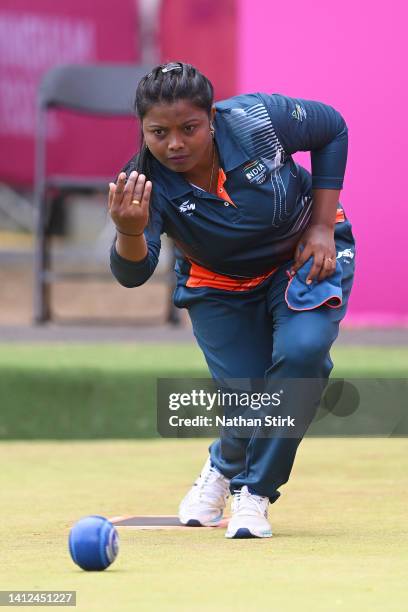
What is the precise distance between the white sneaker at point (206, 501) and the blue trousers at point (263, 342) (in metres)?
0.04

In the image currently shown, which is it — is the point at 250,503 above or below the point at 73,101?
above

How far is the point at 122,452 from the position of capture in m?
5.64

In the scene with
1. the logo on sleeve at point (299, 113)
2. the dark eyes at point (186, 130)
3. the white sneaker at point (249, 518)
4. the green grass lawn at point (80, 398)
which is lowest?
the green grass lawn at point (80, 398)

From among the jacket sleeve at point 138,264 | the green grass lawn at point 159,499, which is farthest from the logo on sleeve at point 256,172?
the green grass lawn at point 159,499

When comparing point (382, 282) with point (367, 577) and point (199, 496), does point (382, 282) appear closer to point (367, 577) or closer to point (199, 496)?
point (199, 496)

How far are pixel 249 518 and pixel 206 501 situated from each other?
368 mm

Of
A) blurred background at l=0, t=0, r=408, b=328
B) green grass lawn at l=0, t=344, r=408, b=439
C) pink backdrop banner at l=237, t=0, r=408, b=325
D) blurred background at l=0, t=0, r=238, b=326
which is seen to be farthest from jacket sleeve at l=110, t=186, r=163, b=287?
blurred background at l=0, t=0, r=238, b=326

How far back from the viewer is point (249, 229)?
3.55 m

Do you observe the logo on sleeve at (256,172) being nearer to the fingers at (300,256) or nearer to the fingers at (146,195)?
the fingers at (300,256)

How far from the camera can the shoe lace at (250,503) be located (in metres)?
3.57

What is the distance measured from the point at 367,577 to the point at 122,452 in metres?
2.88

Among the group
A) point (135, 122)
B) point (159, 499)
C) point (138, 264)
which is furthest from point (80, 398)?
point (135, 122)

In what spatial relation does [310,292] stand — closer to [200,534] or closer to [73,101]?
[200,534]

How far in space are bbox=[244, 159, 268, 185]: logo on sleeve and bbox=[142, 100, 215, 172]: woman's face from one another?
0.56 ft
